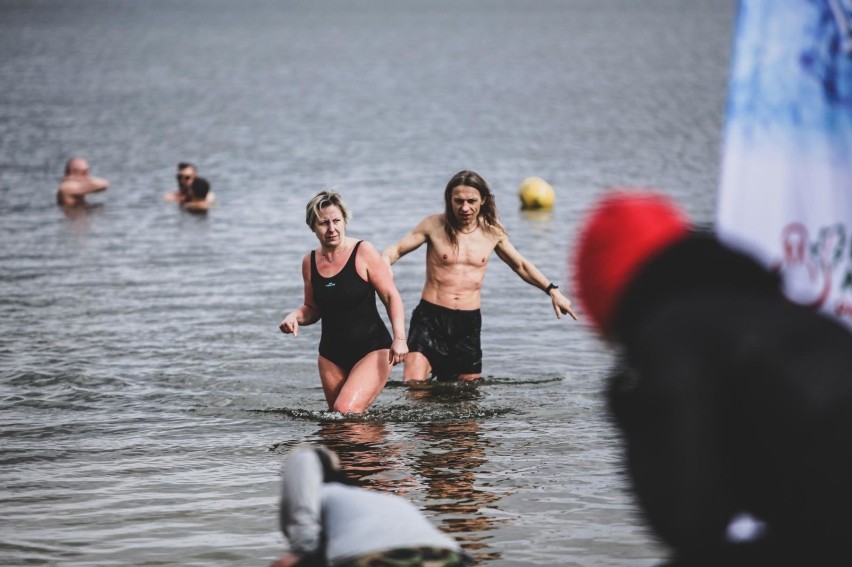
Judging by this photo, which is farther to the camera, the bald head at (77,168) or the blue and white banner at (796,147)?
the bald head at (77,168)

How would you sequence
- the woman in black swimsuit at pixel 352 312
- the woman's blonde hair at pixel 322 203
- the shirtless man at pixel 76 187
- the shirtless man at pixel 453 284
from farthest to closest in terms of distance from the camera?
the shirtless man at pixel 76 187 → the shirtless man at pixel 453 284 → the woman in black swimsuit at pixel 352 312 → the woman's blonde hair at pixel 322 203

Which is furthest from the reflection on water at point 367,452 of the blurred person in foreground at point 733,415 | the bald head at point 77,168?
the bald head at point 77,168

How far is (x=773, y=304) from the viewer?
2.72 m

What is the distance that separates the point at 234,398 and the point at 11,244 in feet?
31.5

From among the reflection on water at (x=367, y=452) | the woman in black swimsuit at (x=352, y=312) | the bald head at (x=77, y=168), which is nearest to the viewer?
the reflection on water at (x=367, y=452)

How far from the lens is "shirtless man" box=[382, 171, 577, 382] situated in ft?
34.6

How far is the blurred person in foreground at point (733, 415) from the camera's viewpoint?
2576mm

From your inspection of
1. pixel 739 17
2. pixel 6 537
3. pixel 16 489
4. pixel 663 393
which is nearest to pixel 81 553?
pixel 6 537

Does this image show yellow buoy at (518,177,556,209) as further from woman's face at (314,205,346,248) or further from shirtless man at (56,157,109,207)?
woman's face at (314,205,346,248)

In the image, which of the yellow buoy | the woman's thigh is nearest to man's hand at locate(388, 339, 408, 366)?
the woman's thigh

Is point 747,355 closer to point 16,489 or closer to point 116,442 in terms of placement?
point 16,489

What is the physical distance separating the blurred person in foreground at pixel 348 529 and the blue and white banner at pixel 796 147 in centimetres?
138

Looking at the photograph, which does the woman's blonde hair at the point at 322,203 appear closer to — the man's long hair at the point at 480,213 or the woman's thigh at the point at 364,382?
the woman's thigh at the point at 364,382

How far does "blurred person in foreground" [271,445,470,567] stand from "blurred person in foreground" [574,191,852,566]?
1.22 metres
